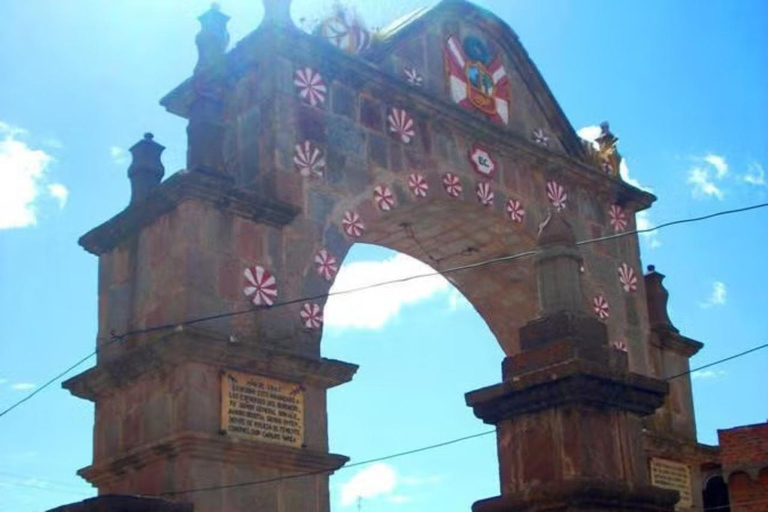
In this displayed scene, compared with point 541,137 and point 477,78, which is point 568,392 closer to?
point 477,78

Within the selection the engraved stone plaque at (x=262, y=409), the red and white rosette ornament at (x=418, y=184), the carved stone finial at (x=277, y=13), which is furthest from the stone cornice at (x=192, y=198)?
the carved stone finial at (x=277, y=13)

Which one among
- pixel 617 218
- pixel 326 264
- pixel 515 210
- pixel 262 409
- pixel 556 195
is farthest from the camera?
pixel 617 218

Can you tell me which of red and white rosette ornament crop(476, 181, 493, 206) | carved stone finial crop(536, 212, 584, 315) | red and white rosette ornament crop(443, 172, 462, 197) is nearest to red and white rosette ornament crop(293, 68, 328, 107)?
red and white rosette ornament crop(443, 172, 462, 197)

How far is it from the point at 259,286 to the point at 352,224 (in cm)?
217

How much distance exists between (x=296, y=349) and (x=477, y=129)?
18.3 ft

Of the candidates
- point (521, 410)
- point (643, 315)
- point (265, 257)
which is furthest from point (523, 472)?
point (643, 315)

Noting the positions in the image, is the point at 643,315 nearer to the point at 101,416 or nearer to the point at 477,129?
the point at 477,129

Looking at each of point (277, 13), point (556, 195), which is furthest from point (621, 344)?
point (277, 13)

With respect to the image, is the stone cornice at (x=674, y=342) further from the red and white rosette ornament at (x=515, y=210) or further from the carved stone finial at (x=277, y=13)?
the carved stone finial at (x=277, y=13)

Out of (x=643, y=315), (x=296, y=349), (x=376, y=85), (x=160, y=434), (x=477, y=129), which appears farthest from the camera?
(x=643, y=315)

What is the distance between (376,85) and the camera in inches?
669

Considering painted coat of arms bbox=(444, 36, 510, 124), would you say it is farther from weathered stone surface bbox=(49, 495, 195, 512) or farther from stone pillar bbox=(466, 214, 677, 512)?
stone pillar bbox=(466, 214, 677, 512)

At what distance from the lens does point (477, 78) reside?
62.7 feet

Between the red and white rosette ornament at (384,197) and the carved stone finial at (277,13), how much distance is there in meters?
2.60
